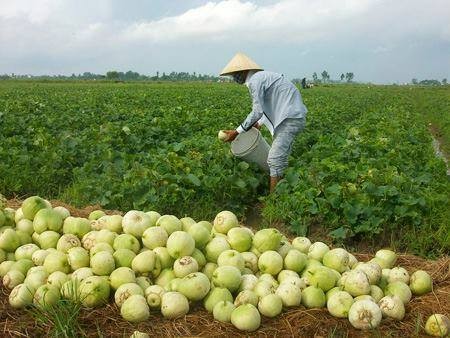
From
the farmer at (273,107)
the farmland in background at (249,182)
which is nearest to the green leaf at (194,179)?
the farmland in background at (249,182)

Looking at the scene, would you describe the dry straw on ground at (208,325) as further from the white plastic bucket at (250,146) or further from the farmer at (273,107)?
the white plastic bucket at (250,146)

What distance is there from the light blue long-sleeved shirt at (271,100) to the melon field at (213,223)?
0.72m

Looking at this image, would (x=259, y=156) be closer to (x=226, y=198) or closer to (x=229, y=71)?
(x=226, y=198)

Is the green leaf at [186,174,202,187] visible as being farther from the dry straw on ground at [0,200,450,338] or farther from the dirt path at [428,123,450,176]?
the dirt path at [428,123,450,176]

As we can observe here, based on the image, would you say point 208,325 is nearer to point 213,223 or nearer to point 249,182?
point 213,223

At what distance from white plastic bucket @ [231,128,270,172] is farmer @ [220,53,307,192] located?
17cm

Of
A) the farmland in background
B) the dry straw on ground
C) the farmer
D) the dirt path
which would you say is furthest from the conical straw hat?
the dirt path

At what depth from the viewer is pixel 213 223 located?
3.96m

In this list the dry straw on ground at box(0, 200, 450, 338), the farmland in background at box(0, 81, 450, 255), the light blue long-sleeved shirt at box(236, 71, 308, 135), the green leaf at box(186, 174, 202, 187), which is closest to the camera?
the dry straw on ground at box(0, 200, 450, 338)

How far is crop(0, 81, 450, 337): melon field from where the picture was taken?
292 cm

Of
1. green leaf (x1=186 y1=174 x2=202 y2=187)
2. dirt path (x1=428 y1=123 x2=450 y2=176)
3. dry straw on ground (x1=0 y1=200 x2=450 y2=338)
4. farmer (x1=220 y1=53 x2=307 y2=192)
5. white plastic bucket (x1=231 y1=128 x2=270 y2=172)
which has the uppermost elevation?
farmer (x1=220 y1=53 x2=307 y2=192)

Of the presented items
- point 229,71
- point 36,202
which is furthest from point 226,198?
point 36,202

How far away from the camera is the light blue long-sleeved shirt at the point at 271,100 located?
21.1 ft

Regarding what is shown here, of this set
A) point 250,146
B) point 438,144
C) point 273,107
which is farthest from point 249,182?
point 438,144
